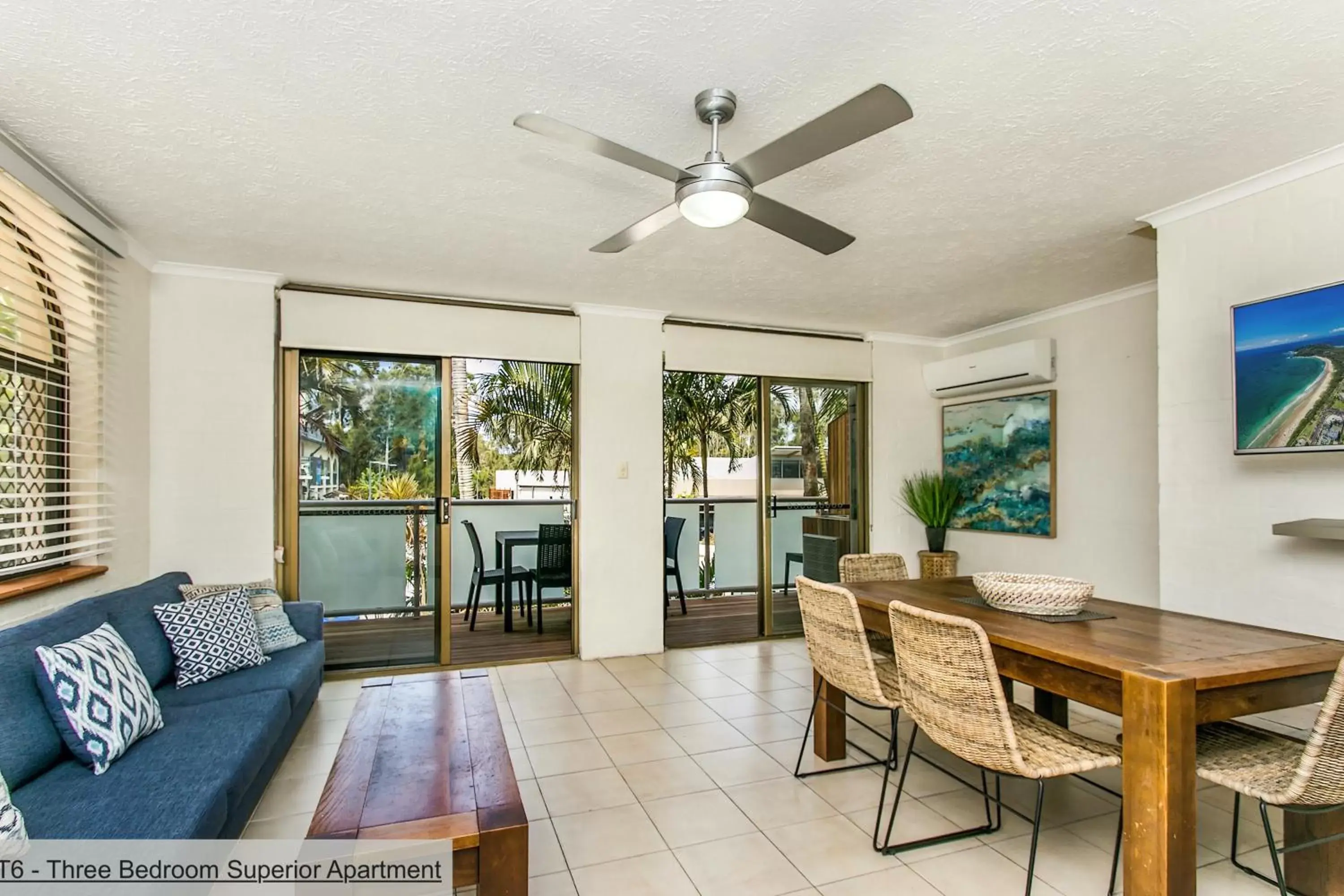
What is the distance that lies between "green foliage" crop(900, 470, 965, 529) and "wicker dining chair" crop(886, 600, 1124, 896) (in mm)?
3259

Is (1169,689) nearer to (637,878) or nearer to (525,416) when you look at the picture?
(637,878)

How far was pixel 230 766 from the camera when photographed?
2064 millimetres

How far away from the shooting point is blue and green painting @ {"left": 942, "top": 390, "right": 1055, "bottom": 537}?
189 inches

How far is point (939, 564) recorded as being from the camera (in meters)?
5.40

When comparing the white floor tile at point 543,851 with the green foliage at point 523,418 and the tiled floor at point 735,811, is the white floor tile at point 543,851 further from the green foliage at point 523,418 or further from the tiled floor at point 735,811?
the green foliage at point 523,418

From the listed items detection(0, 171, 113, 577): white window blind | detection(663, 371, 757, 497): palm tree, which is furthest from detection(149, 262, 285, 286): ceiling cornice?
detection(663, 371, 757, 497): palm tree

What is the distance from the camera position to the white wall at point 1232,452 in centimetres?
259

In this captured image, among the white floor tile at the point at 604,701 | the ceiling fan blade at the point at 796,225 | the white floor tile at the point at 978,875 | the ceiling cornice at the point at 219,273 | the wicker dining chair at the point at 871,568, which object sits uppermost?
the ceiling cornice at the point at 219,273

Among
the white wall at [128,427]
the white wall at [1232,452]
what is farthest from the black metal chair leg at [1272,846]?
the white wall at [128,427]

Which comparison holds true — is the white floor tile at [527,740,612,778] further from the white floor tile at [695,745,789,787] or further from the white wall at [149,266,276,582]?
the white wall at [149,266,276,582]

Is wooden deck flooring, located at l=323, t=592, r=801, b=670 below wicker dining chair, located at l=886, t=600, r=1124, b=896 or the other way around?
below

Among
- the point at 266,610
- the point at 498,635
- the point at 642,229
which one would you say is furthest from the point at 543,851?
the point at 498,635

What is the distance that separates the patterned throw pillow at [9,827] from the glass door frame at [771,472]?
14.5 feet

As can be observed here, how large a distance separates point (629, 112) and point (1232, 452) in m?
2.79
